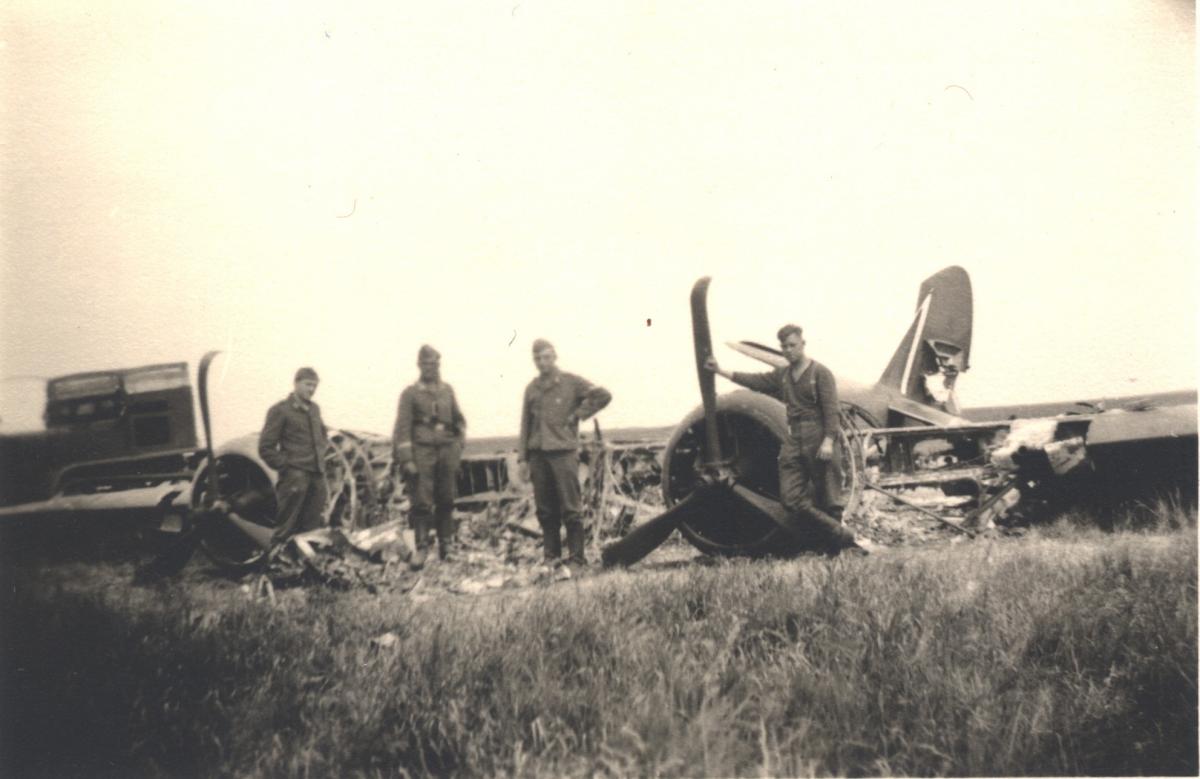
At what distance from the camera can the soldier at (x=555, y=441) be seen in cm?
443

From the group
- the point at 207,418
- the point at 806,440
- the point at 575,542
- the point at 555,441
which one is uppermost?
the point at 207,418

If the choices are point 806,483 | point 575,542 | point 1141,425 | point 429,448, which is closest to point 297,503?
Answer: point 429,448

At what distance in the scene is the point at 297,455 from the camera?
4449mm

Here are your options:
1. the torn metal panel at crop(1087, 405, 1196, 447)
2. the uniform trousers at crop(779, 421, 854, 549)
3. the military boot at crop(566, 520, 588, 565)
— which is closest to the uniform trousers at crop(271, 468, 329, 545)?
the military boot at crop(566, 520, 588, 565)

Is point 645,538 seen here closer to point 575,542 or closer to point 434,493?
point 575,542

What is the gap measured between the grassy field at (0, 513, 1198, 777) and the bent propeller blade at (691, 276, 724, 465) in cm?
86

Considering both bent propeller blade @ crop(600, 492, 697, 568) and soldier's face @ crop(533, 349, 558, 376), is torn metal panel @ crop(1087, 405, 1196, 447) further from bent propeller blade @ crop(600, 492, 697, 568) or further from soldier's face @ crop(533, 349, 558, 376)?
soldier's face @ crop(533, 349, 558, 376)

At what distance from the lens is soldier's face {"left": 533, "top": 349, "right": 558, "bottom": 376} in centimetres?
432

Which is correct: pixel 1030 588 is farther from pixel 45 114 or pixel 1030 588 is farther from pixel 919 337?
pixel 45 114

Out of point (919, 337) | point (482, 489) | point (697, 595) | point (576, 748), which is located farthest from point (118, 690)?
point (919, 337)

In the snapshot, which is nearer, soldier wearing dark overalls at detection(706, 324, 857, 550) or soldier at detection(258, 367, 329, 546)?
soldier at detection(258, 367, 329, 546)

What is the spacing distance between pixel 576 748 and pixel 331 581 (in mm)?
1788

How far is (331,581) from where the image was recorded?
4.23 metres

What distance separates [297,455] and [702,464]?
227cm
